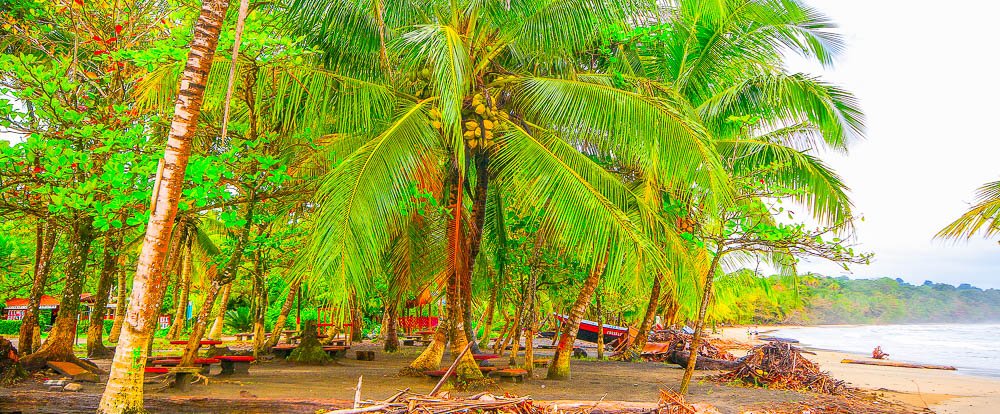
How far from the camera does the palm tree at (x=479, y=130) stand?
311 inches

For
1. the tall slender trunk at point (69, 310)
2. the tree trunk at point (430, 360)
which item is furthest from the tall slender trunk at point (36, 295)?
the tree trunk at point (430, 360)

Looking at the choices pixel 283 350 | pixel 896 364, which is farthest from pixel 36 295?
pixel 896 364

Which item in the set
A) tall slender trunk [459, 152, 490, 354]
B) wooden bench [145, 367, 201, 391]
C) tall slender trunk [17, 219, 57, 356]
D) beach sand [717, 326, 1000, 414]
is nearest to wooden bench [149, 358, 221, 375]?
wooden bench [145, 367, 201, 391]

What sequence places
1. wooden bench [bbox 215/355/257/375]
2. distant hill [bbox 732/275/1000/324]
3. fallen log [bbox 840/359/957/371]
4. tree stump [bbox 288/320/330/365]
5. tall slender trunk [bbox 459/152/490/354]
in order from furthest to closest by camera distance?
distant hill [bbox 732/275/1000/324] → fallen log [bbox 840/359/957/371] → tree stump [bbox 288/320/330/365] → tall slender trunk [bbox 459/152/490/354] → wooden bench [bbox 215/355/257/375]

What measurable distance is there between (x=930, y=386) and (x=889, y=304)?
7011 cm

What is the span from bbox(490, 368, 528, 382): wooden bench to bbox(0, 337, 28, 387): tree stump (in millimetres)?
6131

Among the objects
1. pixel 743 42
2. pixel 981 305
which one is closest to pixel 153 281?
pixel 743 42

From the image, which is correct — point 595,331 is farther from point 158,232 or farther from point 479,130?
point 158,232

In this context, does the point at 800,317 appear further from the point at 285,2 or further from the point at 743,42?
the point at 285,2

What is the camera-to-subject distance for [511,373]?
9.93 metres

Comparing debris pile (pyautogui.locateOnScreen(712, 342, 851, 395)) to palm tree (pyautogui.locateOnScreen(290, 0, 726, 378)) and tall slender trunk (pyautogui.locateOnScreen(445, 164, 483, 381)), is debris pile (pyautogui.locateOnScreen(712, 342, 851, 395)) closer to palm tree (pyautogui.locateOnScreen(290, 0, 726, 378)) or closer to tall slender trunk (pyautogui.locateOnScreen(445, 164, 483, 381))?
palm tree (pyautogui.locateOnScreen(290, 0, 726, 378))

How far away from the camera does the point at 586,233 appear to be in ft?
27.1

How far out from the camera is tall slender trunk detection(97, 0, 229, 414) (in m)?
5.74

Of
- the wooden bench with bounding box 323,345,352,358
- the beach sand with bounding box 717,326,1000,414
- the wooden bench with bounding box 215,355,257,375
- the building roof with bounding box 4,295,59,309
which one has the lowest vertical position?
the beach sand with bounding box 717,326,1000,414
